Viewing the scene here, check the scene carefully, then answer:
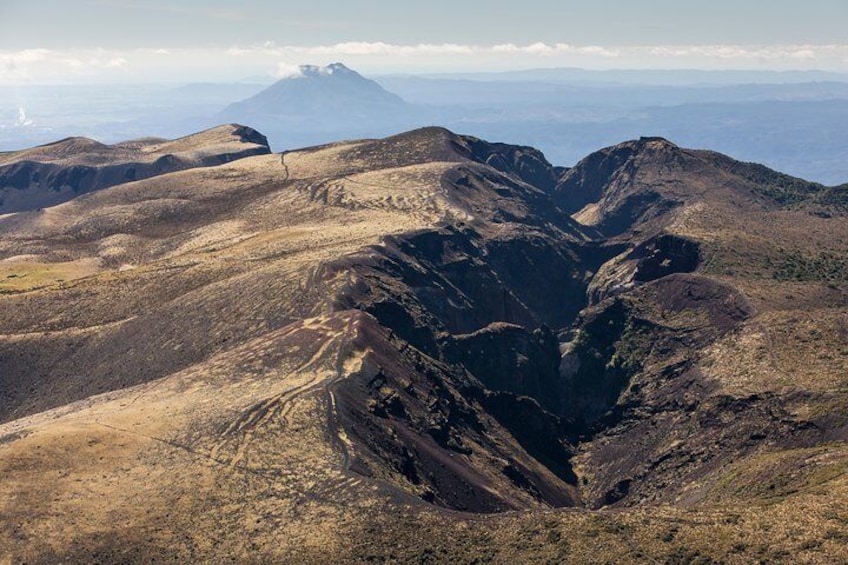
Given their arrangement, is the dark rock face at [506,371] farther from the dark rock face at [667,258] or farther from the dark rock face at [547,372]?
the dark rock face at [667,258]

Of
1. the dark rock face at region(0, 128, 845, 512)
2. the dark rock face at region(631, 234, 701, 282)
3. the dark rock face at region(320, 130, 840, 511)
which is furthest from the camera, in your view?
the dark rock face at region(631, 234, 701, 282)

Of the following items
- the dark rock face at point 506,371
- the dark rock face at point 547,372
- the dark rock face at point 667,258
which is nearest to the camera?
the dark rock face at point 506,371

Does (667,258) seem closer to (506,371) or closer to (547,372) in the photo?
(547,372)

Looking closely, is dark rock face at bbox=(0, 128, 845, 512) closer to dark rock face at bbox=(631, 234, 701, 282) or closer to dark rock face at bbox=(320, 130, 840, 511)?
dark rock face at bbox=(320, 130, 840, 511)

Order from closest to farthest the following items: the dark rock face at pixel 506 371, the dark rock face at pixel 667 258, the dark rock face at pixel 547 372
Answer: the dark rock face at pixel 506 371, the dark rock face at pixel 547 372, the dark rock face at pixel 667 258

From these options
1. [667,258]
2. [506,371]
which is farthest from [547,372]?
[667,258]

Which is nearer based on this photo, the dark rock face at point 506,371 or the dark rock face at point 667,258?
the dark rock face at point 506,371

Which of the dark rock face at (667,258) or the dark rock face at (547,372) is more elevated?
the dark rock face at (667,258)

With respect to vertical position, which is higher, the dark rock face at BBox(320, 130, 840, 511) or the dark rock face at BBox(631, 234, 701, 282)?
the dark rock face at BBox(631, 234, 701, 282)

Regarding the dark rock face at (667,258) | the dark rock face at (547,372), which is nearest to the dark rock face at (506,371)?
the dark rock face at (547,372)

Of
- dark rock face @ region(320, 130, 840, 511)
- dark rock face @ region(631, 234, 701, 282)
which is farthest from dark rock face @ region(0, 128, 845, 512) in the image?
dark rock face @ region(631, 234, 701, 282)

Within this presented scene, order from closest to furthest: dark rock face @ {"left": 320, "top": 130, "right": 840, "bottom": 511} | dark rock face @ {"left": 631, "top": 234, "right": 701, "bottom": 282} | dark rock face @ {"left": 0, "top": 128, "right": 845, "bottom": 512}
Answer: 1. dark rock face @ {"left": 0, "top": 128, "right": 845, "bottom": 512}
2. dark rock face @ {"left": 320, "top": 130, "right": 840, "bottom": 511}
3. dark rock face @ {"left": 631, "top": 234, "right": 701, "bottom": 282}

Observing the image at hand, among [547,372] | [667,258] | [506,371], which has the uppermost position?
[667,258]
